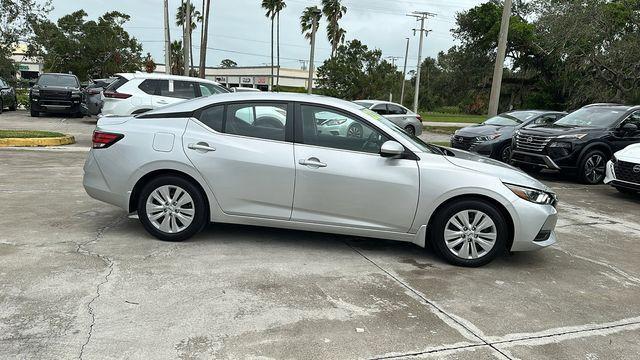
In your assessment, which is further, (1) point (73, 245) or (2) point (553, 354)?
(1) point (73, 245)

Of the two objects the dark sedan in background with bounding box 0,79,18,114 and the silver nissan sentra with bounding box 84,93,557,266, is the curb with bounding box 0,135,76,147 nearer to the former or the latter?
the silver nissan sentra with bounding box 84,93,557,266

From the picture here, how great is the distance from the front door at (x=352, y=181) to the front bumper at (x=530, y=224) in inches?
40.2

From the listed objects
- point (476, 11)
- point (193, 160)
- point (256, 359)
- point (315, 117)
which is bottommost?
point (256, 359)

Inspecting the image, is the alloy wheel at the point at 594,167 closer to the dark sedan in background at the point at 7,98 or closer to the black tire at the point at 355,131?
the black tire at the point at 355,131

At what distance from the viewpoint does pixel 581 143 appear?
34.9 ft

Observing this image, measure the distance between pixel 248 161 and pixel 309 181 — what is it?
24.9 inches

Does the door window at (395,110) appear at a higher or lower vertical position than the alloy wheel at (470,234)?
higher

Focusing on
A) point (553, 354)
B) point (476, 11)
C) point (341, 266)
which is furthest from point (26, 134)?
point (476, 11)

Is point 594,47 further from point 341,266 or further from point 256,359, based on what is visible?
point 256,359

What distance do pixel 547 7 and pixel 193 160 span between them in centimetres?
2942

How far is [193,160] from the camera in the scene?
16.7ft

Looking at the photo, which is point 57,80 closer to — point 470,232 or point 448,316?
point 470,232

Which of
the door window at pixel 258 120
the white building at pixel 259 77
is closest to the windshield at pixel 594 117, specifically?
the door window at pixel 258 120

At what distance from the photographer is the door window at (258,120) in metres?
5.18
